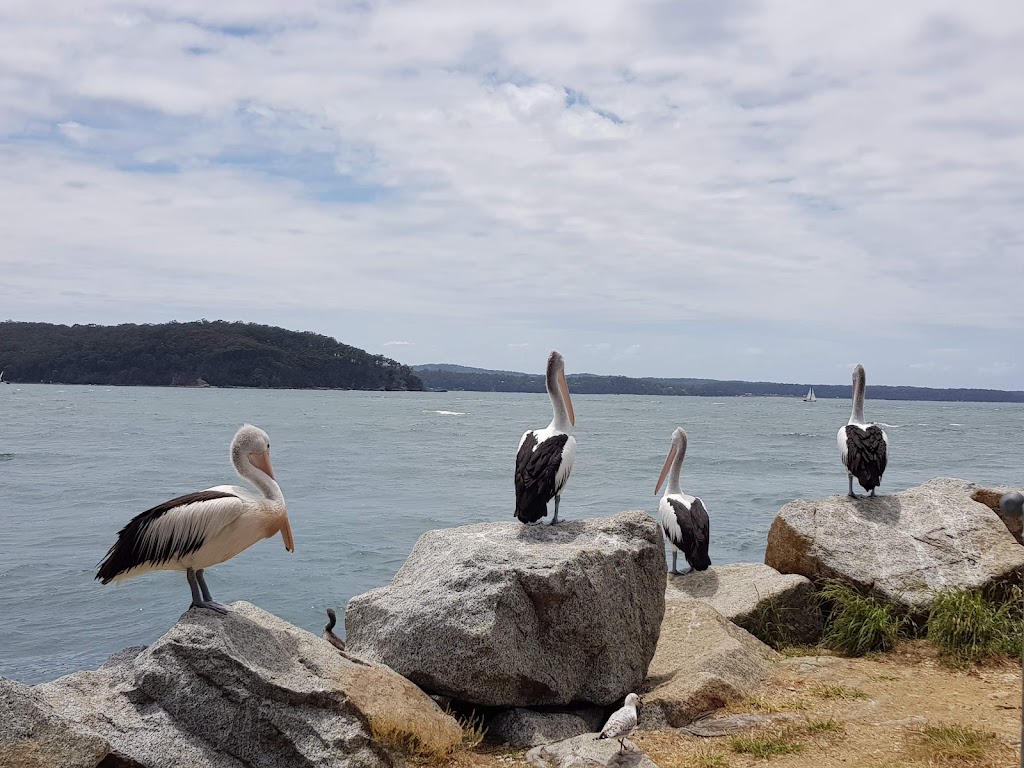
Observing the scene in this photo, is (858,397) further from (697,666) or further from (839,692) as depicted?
(697,666)

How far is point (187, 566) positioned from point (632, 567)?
3.33 meters

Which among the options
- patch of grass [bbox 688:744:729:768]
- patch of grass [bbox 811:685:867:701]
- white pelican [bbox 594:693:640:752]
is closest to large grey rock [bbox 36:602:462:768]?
white pelican [bbox 594:693:640:752]

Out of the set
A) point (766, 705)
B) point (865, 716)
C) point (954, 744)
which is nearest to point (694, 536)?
point (766, 705)

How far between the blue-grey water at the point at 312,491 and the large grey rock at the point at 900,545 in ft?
18.8

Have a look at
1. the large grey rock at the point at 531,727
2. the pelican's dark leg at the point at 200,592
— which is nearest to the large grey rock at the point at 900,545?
the large grey rock at the point at 531,727

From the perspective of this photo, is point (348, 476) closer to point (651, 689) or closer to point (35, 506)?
point (35, 506)

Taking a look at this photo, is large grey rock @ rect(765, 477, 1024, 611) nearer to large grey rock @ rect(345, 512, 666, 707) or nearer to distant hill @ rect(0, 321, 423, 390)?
large grey rock @ rect(345, 512, 666, 707)

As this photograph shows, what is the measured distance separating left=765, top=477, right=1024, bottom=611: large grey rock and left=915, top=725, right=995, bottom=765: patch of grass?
3.12 metres

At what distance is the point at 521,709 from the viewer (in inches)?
264

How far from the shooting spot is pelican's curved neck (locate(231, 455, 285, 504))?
614 cm

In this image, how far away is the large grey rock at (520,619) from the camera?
648 centimetres

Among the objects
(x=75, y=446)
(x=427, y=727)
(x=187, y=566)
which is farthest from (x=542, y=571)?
(x=75, y=446)

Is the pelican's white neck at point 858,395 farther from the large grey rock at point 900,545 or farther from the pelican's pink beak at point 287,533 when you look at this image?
the pelican's pink beak at point 287,533

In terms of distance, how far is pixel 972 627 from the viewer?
320 inches
